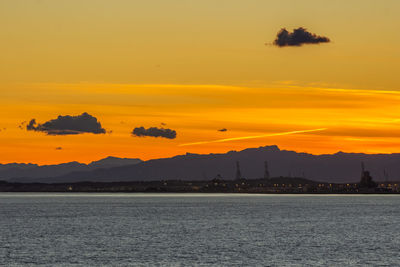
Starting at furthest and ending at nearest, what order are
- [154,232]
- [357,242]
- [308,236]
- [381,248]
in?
[154,232], [308,236], [357,242], [381,248]

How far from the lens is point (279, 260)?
3529 inches

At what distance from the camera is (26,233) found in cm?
13450

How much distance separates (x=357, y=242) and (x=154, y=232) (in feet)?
137

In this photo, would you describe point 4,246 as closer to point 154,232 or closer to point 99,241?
point 99,241

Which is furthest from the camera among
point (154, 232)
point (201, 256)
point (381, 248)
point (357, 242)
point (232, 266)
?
point (154, 232)

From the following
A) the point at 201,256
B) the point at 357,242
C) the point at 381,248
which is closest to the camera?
the point at 201,256

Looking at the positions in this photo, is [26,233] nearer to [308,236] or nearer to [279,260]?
[308,236]

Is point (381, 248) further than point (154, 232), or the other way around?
point (154, 232)

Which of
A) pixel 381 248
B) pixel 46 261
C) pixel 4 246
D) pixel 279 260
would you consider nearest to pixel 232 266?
pixel 279 260

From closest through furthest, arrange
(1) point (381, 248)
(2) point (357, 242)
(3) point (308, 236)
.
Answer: (1) point (381, 248) → (2) point (357, 242) → (3) point (308, 236)

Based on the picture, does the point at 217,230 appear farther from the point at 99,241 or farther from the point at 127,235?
the point at 99,241

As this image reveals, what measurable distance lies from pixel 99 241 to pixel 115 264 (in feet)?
102

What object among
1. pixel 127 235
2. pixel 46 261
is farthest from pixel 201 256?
pixel 127 235

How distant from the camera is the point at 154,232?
13850 centimetres
